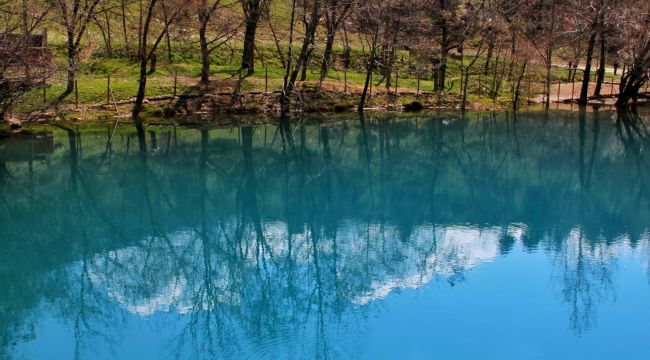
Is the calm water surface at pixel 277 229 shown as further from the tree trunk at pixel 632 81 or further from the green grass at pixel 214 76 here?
the tree trunk at pixel 632 81

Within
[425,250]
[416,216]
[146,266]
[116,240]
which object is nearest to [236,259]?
[146,266]

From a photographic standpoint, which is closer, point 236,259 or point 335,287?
point 335,287

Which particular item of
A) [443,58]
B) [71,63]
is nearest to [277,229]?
[71,63]

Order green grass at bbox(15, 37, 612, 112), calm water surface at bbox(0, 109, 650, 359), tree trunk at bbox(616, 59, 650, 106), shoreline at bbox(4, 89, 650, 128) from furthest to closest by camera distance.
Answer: tree trunk at bbox(616, 59, 650, 106), green grass at bbox(15, 37, 612, 112), shoreline at bbox(4, 89, 650, 128), calm water surface at bbox(0, 109, 650, 359)

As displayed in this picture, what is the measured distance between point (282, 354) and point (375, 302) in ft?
10.1

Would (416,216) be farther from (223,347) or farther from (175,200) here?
(223,347)

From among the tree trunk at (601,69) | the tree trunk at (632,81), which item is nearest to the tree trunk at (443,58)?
the tree trunk at (601,69)

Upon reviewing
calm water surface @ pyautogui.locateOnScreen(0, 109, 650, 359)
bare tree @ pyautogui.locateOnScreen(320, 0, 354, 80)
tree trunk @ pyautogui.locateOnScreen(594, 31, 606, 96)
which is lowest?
calm water surface @ pyautogui.locateOnScreen(0, 109, 650, 359)

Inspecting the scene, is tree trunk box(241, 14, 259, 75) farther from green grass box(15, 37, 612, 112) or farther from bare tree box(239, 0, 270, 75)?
green grass box(15, 37, 612, 112)

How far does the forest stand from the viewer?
117 feet

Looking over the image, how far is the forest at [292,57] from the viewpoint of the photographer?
117 ft

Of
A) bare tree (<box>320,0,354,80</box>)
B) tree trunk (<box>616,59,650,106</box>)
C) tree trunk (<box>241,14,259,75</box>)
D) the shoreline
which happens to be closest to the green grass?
the shoreline

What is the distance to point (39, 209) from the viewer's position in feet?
67.5

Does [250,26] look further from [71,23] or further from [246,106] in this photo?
[71,23]
